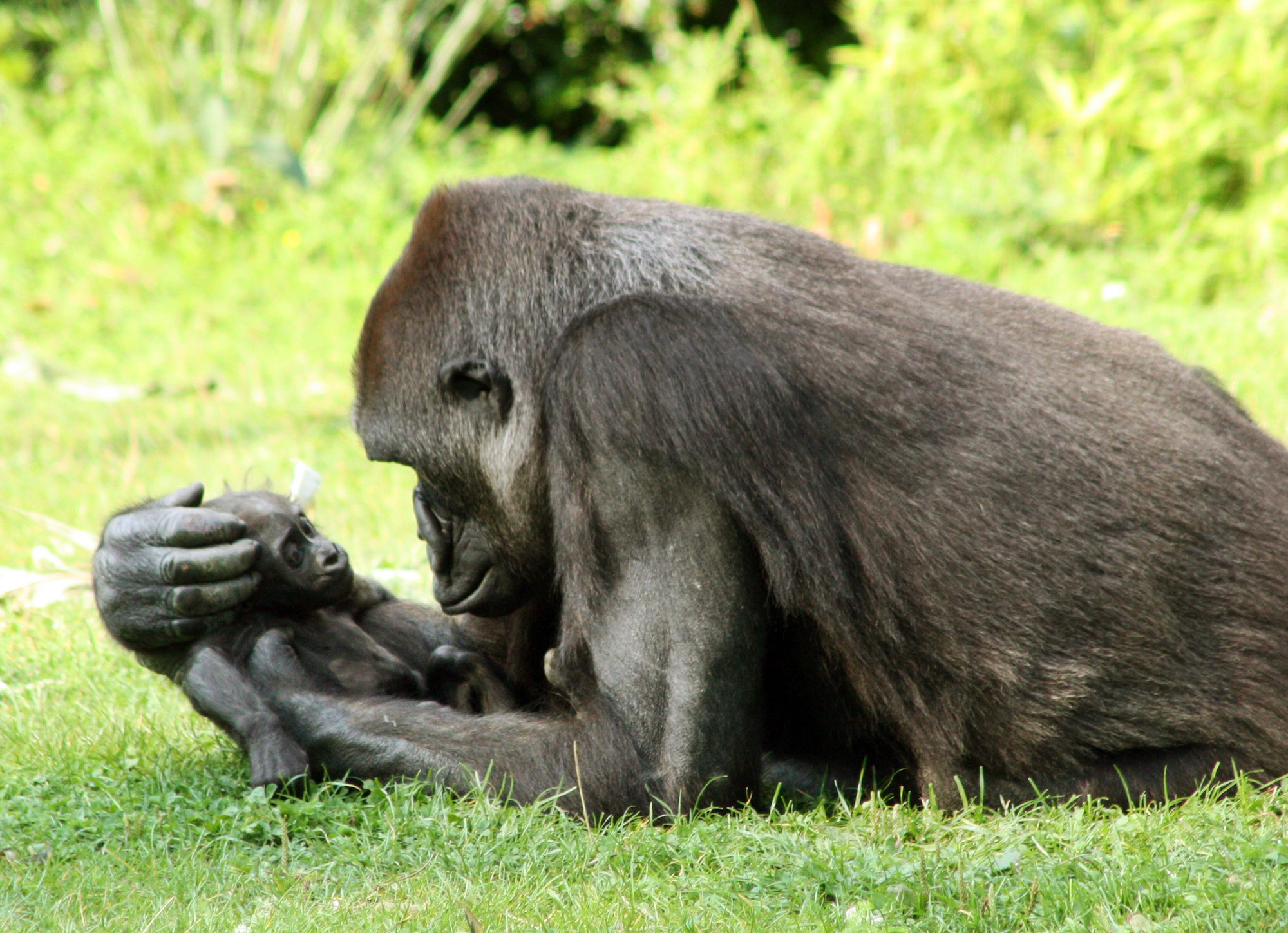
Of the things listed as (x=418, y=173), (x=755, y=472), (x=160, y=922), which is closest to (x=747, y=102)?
(x=418, y=173)

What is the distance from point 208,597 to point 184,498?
1.01ft

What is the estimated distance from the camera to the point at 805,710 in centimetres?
384

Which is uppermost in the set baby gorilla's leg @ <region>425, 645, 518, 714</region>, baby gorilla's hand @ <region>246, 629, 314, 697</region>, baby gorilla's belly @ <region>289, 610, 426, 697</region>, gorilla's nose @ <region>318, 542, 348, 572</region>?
gorilla's nose @ <region>318, 542, 348, 572</region>

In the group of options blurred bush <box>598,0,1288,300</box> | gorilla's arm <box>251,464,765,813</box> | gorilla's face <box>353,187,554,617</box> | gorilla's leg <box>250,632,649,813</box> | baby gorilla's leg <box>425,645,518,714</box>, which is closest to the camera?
gorilla's arm <box>251,464,765,813</box>

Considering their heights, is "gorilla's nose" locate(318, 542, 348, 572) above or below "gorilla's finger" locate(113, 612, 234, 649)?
above

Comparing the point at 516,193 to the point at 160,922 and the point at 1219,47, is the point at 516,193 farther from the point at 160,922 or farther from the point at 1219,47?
the point at 1219,47

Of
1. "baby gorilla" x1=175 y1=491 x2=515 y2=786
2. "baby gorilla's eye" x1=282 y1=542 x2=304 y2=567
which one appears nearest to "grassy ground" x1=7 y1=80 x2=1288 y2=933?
"baby gorilla" x1=175 y1=491 x2=515 y2=786

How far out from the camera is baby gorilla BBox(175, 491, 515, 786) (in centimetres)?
368

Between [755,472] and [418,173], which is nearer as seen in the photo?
[755,472]

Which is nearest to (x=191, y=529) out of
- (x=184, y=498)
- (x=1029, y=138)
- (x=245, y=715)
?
(x=184, y=498)

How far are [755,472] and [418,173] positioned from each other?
29.3 ft

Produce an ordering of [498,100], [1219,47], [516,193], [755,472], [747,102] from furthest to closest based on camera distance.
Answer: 1. [498,100]
2. [747,102]
3. [1219,47]
4. [516,193]
5. [755,472]

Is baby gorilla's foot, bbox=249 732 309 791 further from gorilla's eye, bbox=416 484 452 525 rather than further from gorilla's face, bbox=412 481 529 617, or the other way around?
gorilla's eye, bbox=416 484 452 525

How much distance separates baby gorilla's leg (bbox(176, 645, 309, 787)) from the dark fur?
10 cm
